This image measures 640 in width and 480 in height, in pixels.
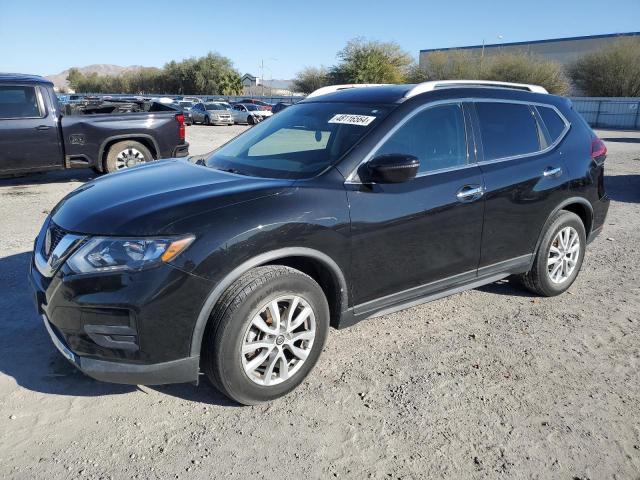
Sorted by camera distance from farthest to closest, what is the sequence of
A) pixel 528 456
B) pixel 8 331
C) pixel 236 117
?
1. pixel 236 117
2. pixel 8 331
3. pixel 528 456

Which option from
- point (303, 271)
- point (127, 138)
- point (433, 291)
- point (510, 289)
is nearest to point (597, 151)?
point (510, 289)

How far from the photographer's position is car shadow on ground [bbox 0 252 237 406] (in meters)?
3.06

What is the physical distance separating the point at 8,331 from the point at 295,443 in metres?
2.43

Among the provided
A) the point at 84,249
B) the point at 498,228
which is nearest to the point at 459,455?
the point at 498,228

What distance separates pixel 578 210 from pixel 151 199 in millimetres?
3772

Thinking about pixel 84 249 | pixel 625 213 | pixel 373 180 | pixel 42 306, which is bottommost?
pixel 625 213

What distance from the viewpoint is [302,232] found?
289cm

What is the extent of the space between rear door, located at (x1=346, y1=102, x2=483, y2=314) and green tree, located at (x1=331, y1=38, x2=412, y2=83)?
172 feet

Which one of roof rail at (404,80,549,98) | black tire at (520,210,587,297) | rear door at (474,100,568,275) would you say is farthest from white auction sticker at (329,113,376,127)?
black tire at (520,210,587,297)

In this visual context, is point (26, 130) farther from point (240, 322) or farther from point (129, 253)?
point (240, 322)

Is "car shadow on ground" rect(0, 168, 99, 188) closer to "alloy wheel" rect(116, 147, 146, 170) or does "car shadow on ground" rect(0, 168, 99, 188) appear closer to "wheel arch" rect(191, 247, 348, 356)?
"alloy wheel" rect(116, 147, 146, 170)

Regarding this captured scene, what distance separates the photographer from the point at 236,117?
32344 mm

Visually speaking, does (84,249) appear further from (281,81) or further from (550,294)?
(281,81)

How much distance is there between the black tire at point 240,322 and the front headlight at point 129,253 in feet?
1.21
